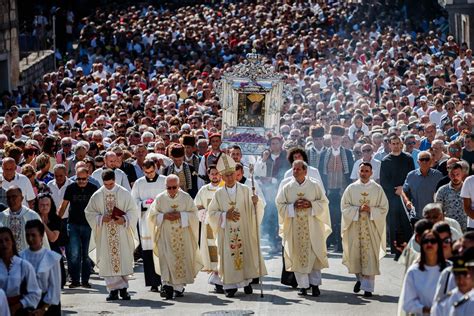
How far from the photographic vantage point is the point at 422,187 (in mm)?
19297

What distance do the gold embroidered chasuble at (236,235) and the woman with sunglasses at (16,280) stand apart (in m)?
5.52

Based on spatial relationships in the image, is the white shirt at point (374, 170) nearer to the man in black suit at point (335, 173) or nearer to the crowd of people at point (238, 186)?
the crowd of people at point (238, 186)

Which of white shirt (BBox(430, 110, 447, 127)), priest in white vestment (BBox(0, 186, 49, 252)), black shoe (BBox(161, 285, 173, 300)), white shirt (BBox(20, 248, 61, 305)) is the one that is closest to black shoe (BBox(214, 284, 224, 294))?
black shoe (BBox(161, 285, 173, 300))

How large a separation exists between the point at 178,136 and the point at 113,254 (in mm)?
5625

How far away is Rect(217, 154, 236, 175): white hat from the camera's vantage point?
18.8 metres

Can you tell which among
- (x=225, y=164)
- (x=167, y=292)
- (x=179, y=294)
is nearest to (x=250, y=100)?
(x=225, y=164)

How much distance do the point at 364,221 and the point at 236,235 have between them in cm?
151

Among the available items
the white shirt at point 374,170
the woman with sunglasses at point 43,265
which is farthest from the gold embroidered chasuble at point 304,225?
the woman with sunglasses at point 43,265

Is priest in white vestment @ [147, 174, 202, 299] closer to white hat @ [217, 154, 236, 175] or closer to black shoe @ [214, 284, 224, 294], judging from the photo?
black shoe @ [214, 284, 224, 294]

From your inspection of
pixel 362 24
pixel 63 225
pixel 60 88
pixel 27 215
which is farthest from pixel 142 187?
pixel 362 24

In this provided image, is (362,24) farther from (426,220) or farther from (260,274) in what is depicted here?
(426,220)

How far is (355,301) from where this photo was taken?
1764cm

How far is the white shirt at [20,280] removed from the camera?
42.7ft

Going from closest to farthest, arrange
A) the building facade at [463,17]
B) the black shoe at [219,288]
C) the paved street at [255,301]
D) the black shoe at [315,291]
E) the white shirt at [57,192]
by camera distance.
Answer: the paved street at [255,301] → the black shoe at [315,291] → the black shoe at [219,288] → the white shirt at [57,192] → the building facade at [463,17]
